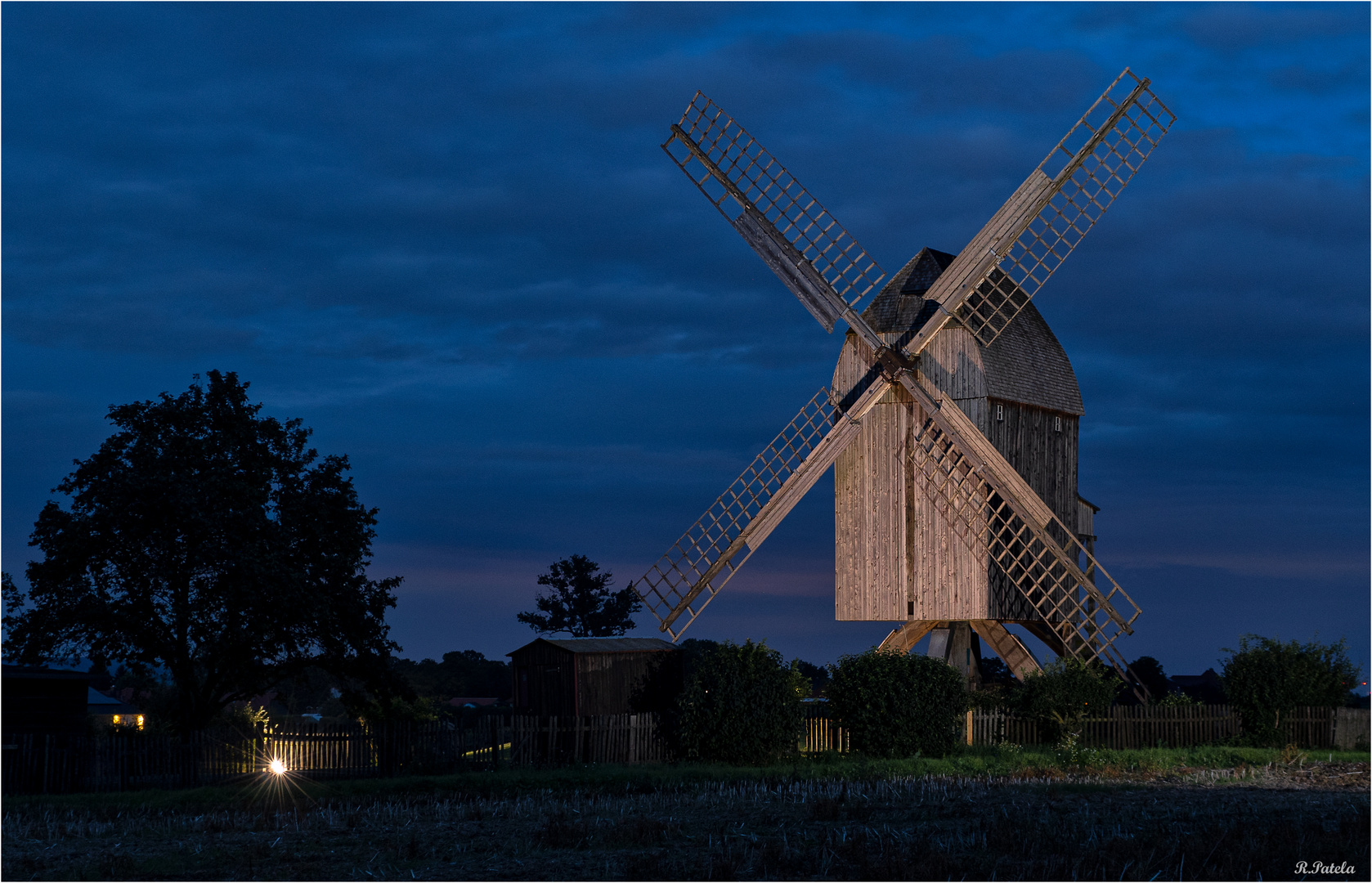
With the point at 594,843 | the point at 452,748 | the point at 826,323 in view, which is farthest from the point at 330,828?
the point at 826,323

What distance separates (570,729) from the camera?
26.1 m

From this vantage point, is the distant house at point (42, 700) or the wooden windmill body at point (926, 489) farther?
the wooden windmill body at point (926, 489)

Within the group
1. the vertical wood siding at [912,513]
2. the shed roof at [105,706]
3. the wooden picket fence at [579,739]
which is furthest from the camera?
the shed roof at [105,706]

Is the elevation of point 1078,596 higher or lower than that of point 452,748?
higher

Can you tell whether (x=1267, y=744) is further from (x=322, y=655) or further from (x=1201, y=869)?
(x=322, y=655)

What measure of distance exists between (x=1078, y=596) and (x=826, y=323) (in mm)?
8111

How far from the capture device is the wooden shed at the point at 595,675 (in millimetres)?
26875

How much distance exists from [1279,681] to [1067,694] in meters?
5.86

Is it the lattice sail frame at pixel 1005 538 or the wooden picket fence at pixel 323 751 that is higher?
the lattice sail frame at pixel 1005 538

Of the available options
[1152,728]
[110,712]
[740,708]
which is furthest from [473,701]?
[740,708]

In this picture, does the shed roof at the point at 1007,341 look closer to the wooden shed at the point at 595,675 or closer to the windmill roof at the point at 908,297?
the windmill roof at the point at 908,297

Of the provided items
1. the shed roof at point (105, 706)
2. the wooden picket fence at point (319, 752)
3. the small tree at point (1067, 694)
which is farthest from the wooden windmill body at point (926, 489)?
the shed roof at point (105, 706)

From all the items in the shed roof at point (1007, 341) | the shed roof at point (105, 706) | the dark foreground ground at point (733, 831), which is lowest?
the shed roof at point (105, 706)

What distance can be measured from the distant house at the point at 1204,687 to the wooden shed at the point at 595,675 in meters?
13.7
